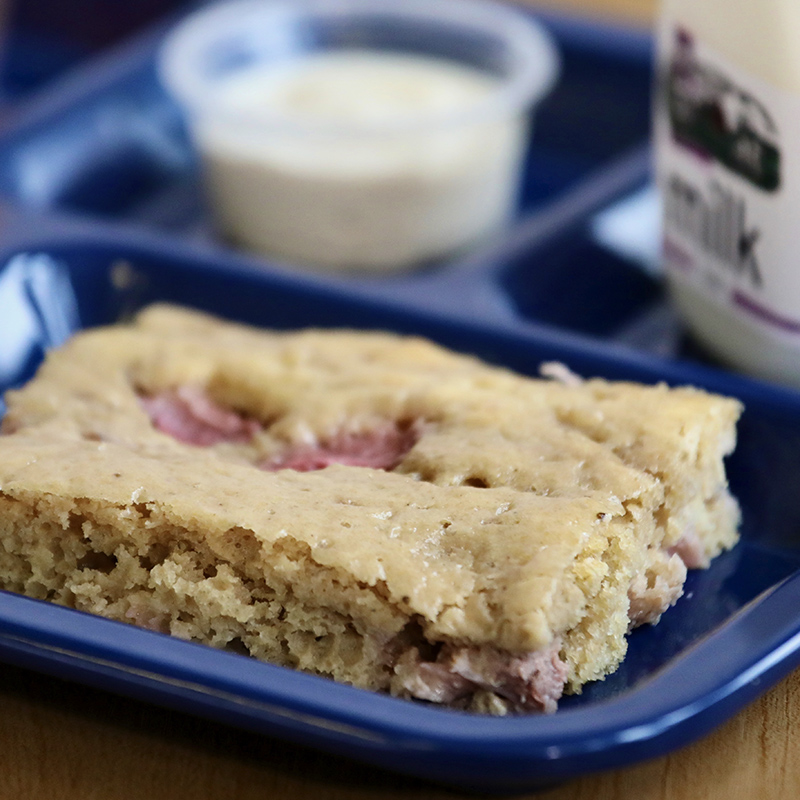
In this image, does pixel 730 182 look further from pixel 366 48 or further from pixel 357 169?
pixel 366 48

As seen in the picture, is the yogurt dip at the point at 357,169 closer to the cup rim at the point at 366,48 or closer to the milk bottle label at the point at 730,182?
the cup rim at the point at 366,48

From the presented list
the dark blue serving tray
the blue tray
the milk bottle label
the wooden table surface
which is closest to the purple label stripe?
the milk bottle label

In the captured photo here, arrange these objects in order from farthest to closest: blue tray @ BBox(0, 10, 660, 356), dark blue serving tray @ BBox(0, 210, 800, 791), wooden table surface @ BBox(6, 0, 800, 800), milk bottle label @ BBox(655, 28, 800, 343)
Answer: blue tray @ BBox(0, 10, 660, 356), milk bottle label @ BBox(655, 28, 800, 343), wooden table surface @ BBox(6, 0, 800, 800), dark blue serving tray @ BBox(0, 210, 800, 791)

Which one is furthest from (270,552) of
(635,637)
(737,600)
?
(737,600)

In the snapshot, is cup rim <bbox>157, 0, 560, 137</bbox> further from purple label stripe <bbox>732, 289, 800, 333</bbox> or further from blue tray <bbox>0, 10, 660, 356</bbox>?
purple label stripe <bbox>732, 289, 800, 333</bbox>

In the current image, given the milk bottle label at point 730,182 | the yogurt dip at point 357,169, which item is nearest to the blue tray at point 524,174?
the yogurt dip at point 357,169

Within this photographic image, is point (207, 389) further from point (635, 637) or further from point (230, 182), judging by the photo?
point (230, 182)
